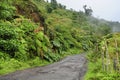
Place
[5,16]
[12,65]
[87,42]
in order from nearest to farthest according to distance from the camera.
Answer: [12,65] → [5,16] → [87,42]

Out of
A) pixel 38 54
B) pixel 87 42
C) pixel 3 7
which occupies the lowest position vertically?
pixel 87 42

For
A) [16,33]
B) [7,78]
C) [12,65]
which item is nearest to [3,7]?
[16,33]

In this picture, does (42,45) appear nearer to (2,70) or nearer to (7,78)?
(2,70)

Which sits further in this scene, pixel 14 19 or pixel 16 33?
pixel 14 19

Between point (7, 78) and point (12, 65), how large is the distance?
6902mm

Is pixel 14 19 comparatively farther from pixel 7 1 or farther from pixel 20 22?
pixel 7 1

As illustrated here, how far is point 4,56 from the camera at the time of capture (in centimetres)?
2958

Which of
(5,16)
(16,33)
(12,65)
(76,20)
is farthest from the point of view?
(76,20)

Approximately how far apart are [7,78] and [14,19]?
54.6 ft

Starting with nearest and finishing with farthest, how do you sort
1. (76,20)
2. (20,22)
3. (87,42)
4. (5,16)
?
(5,16), (20,22), (87,42), (76,20)

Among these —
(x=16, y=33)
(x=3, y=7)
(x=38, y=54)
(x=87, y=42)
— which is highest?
(x=3, y=7)

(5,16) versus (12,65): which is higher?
(5,16)

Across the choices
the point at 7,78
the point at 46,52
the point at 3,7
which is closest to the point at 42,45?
the point at 46,52

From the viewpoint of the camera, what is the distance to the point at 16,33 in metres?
32.6
